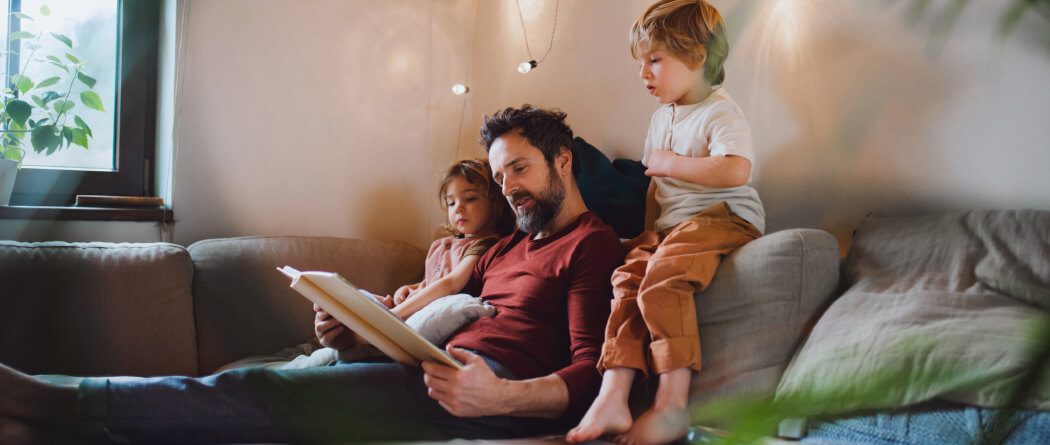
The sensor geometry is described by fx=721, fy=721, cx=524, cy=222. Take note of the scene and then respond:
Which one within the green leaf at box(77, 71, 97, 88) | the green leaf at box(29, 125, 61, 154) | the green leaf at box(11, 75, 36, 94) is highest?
the green leaf at box(77, 71, 97, 88)

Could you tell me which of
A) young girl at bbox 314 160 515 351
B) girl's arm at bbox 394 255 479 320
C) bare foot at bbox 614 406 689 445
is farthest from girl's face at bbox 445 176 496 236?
bare foot at bbox 614 406 689 445

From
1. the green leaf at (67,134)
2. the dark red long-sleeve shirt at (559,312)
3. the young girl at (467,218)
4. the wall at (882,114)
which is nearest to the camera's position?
the wall at (882,114)

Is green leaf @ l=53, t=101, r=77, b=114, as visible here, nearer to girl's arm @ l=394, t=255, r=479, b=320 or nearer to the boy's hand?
girl's arm @ l=394, t=255, r=479, b=320

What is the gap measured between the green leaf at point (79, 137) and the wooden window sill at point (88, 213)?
1.00 feet

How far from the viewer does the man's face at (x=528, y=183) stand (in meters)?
1.69

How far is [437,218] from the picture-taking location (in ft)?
9.93

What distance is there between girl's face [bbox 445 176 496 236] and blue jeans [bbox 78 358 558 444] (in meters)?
0.75

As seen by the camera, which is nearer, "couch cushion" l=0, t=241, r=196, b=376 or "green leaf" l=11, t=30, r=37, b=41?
"couch cushion" l=0, t=241, r=196, b=376

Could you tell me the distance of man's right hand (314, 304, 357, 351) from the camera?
5.08ft

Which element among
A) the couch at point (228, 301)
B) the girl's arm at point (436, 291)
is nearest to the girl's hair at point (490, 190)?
the girl's arm at point (436, 291)

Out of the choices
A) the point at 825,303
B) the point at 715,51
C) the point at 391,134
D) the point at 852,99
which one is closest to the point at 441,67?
the point at 391,134

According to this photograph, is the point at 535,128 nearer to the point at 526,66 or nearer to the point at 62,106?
the point at 526,66

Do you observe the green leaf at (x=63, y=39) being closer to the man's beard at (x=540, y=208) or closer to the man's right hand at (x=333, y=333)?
the man's right hand at (x=333, y=333)

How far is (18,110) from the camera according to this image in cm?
236
